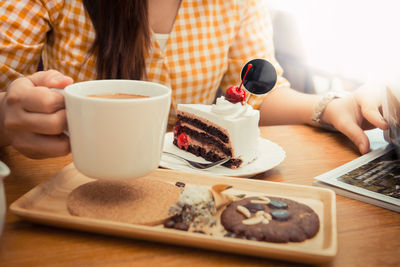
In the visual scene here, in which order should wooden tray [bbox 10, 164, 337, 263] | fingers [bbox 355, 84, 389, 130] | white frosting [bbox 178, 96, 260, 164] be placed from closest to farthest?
wooden tray [bbox 10, 164, 337, 263] < white frosting [bbox 178, 96, 260, 164] < fingers [bbox 355, 84, 389, 130]

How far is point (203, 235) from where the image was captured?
1.90 ft

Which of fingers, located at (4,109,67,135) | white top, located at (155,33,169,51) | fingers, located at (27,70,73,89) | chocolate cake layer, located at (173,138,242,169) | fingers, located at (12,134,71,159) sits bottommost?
chocolate cake layer, located at (173,138,242,169)

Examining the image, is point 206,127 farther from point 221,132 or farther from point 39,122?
point 39,122

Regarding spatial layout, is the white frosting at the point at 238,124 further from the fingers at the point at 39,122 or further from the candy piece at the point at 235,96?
the fingers at the point at 39,122

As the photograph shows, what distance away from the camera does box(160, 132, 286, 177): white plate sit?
2.95ft

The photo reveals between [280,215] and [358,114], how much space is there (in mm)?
699

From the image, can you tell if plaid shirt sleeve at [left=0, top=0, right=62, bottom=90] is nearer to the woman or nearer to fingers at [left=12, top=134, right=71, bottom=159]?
the woman

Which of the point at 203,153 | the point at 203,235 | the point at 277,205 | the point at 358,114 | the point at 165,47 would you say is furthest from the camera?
the point at 165,47

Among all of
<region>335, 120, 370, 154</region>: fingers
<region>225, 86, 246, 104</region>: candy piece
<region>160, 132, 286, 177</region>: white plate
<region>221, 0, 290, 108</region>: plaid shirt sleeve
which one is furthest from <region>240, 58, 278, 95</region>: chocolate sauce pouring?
<region>221, 0, 290, 108</region>: plaid shirt sleeve

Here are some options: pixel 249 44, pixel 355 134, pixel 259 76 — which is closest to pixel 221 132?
pixel 259 76

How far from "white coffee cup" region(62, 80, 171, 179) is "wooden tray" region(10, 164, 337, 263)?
8cm

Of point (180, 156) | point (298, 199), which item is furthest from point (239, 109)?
point (298, 199)

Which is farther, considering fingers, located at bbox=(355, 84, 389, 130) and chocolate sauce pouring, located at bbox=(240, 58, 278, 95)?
fingers, located at bbox=(355, 84, 389, 130)

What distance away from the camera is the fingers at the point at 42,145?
710 mm
